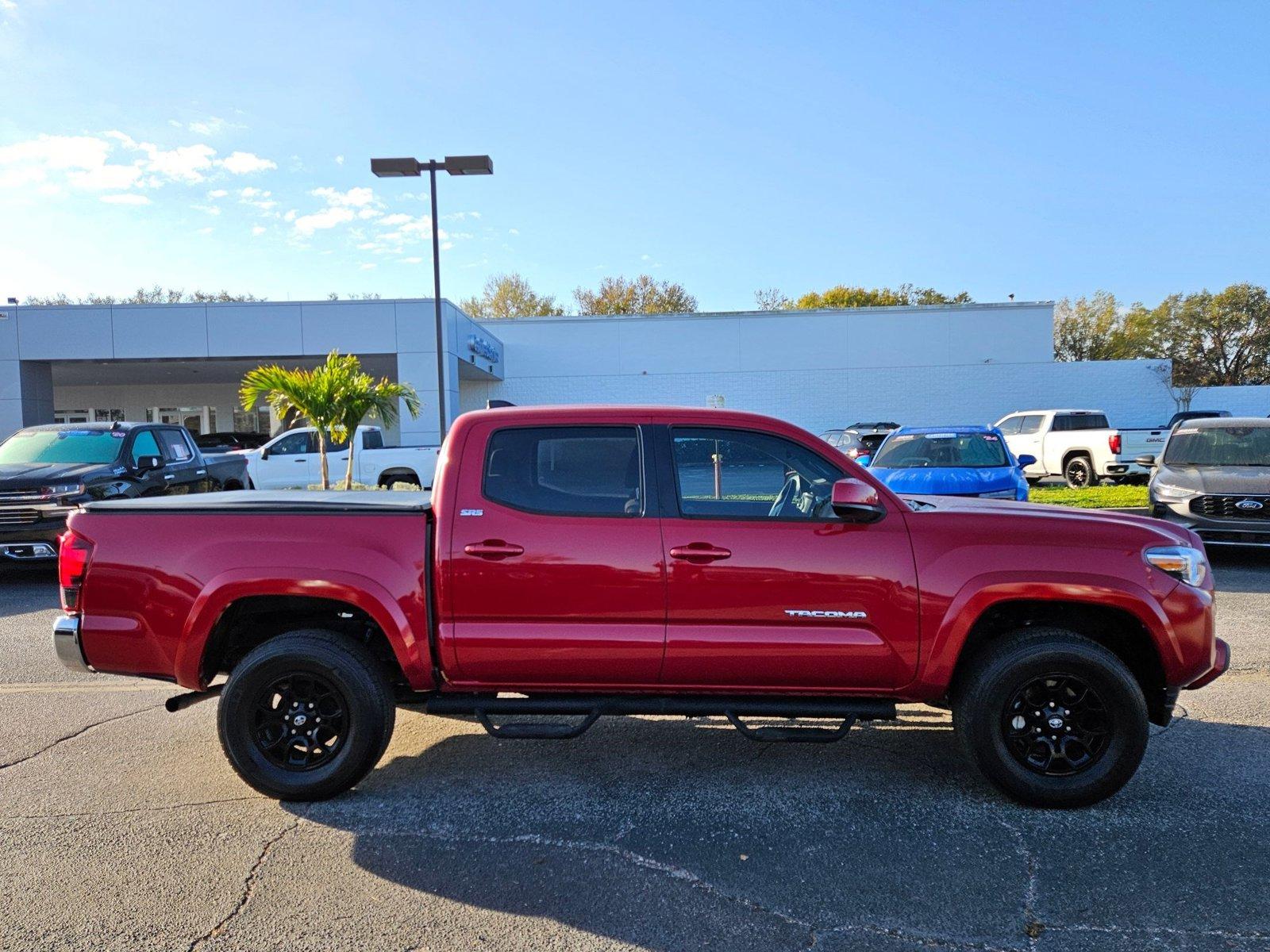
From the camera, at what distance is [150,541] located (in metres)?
3.95

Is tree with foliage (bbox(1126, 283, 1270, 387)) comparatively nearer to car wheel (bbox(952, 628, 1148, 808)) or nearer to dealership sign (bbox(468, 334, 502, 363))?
dealership sign (bbox(468, 334, 502, 363))

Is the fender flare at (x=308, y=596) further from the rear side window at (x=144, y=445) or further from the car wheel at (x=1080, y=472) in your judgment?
the car wheel at (x=1080, y=472)

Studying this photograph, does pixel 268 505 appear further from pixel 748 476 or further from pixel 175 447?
pixel 175 447

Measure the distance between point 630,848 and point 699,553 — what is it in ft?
4.15

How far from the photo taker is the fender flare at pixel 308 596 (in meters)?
3.82

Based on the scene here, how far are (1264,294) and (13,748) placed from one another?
66.7 meters

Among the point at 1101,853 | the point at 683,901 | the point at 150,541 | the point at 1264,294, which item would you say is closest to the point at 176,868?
the point at 150,541

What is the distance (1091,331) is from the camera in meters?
63.8

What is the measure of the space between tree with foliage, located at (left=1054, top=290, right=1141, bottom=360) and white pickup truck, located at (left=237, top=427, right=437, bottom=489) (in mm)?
57207

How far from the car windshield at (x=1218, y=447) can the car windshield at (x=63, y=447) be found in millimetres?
13246

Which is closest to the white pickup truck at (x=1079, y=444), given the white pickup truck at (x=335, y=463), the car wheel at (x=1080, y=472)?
the car wheel at (x=1080, y=472)

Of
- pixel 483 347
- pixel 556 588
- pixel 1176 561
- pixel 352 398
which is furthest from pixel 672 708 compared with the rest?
pixel 483 347

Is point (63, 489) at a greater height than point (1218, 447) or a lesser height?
lesser

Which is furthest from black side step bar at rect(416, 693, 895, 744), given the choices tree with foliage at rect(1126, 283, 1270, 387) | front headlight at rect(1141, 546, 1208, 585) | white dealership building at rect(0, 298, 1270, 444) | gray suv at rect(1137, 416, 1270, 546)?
tree with foliage at rect(1126, 283, 1270, 387)
